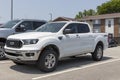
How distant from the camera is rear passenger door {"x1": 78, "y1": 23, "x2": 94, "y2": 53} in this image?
36.7 ft

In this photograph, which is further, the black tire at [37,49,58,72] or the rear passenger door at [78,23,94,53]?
the rear passenger door at [78,23,94,53]

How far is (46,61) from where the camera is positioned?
9320mm

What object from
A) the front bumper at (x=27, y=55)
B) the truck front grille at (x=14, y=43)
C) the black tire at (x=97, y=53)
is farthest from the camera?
the black tire at (x=97, y=53)

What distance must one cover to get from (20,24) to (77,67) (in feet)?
13.4

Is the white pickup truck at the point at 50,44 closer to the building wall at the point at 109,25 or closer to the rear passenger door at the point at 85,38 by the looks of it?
the rear passenger door at the point at 85,38

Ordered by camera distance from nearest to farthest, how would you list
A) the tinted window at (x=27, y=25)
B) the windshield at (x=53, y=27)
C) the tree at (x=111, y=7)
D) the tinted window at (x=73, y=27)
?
the windshield at (x=53, y=27) → the tinted window at (x=73, y=27) → the tinted window at (x=27, y=25) → the tree at (x=111, y=7)

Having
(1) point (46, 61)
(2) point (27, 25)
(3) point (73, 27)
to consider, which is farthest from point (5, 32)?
(1) point (46, 61)

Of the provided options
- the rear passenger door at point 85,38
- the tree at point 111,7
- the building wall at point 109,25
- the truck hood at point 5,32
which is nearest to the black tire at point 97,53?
the rear passenger door at point 85,38

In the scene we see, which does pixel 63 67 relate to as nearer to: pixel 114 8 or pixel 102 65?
pixel 102 65

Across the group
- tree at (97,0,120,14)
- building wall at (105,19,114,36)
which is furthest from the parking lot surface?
tree at (97,0,120,14)

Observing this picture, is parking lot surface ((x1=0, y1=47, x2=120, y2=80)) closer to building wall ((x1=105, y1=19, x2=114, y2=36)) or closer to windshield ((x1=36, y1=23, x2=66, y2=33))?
windshield ((x1=36, y1=23, x2=66, y2=33))

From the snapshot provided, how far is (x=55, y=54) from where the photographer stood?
9.66m

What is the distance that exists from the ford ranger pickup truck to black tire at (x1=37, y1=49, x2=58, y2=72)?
338 centimetres

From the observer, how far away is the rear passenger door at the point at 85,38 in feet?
36.7
